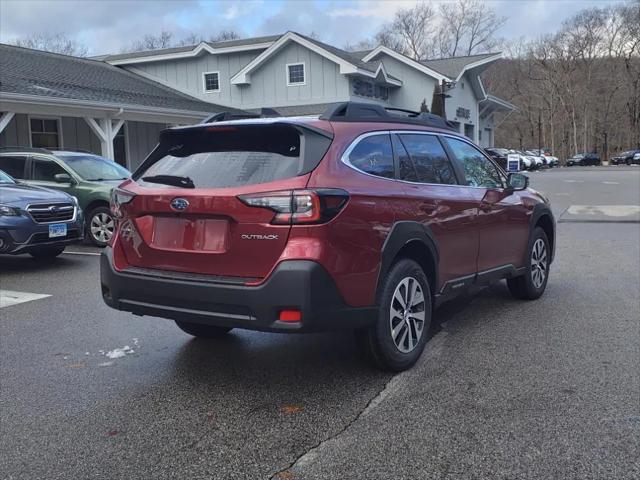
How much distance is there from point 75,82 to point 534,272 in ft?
62.4

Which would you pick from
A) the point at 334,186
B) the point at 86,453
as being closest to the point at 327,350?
the point at 334,186

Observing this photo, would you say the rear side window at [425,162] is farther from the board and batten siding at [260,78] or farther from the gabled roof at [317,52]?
the gabled roof at [317,52]

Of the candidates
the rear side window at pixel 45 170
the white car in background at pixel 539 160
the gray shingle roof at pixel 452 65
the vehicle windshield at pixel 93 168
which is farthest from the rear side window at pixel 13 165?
the white car in background at pixel 539 160

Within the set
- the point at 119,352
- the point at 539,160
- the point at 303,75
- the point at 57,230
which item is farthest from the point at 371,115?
the point at 539,160

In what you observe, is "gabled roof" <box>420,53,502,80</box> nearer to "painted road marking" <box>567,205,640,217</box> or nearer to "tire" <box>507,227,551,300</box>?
"painted road marking" <box>567,205,640,217</box>

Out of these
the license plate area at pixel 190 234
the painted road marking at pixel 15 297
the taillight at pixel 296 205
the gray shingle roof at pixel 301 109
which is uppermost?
the gray shingle roof at pixel 301 109

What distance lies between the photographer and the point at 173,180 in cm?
420

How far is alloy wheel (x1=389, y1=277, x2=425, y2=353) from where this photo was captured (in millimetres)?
4375

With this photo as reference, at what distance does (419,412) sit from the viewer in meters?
3.81

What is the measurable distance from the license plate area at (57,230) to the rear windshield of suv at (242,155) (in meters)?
4.94

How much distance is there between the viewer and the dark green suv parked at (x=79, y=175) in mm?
10914

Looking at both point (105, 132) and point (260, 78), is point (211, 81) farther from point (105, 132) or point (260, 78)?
point (105, 132)

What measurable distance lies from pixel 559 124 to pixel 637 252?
7086cm

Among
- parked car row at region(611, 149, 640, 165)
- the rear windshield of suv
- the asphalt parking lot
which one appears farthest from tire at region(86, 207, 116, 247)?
parked car row at region(611, 149, 640, 165)
